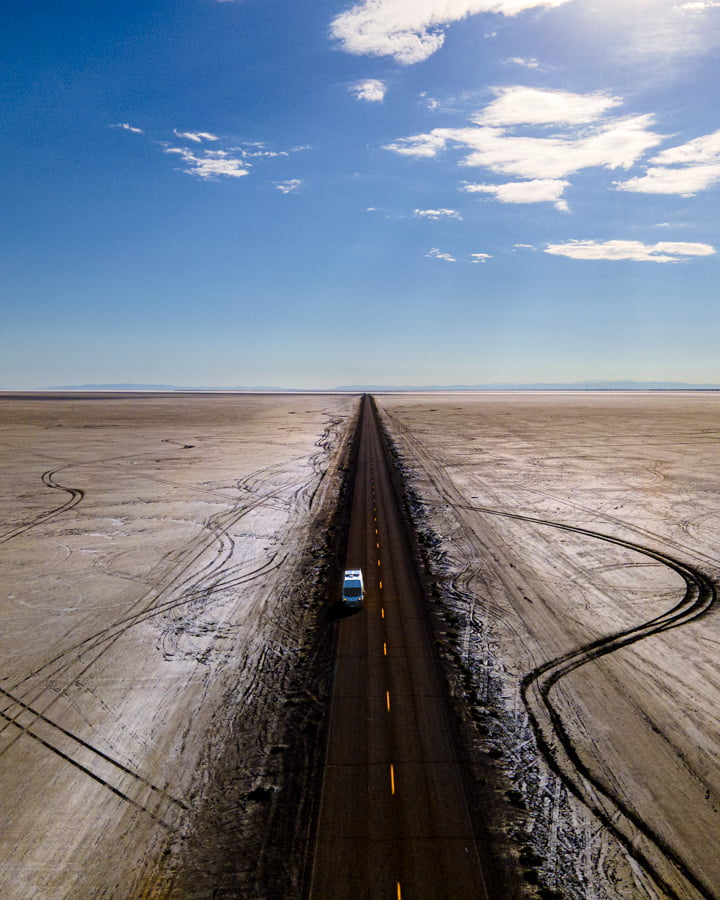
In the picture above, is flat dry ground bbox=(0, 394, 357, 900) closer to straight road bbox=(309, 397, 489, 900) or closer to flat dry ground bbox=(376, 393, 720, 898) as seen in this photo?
straight road bbox=(309, 397, 489, 900)

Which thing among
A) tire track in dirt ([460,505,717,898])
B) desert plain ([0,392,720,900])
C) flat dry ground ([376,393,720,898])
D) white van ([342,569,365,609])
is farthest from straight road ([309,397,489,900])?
tire track in dirt ([460,505,717,898])

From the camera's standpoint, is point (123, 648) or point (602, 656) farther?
point (123, 648)

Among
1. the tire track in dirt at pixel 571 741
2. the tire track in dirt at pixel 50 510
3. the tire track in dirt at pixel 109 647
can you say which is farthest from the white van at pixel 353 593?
the tire track in dirt at pixel 50 510

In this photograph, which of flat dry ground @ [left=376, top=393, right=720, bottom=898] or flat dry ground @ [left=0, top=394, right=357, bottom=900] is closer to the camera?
flat dry ground @ [left=376, top=393, right=720, bottom=898]

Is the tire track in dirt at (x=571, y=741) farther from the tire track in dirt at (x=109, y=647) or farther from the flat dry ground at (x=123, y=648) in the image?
the tire track in dirt at (x=109, y=647)

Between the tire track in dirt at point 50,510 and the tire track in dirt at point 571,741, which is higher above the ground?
the tire track in dirt at point 50,510

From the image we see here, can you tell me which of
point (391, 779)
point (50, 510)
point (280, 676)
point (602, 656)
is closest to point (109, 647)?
point (280, 676)

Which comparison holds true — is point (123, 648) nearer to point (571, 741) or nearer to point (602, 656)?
point (571, 741)
